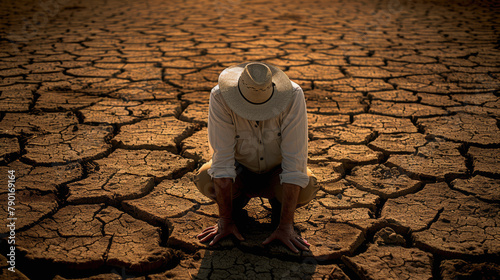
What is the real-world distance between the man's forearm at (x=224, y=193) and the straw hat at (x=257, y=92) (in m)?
0.29

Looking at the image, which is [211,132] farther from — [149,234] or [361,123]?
[361,123]

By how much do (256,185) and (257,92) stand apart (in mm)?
527

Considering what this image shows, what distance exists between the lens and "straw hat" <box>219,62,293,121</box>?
5.10 ft

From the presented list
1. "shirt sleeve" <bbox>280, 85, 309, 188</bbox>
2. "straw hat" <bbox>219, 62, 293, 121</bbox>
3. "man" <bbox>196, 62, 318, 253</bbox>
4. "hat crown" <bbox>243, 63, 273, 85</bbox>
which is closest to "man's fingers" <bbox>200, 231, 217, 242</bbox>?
Answer: "man" <bbox>196, 62, 318, 253</bbox>

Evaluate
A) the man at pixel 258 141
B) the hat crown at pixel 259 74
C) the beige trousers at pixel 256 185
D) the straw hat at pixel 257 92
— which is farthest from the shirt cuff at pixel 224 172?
the hat crown at pixel 259 74

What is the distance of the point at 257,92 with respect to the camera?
1.56m

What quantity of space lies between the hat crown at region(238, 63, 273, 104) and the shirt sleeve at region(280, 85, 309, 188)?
0.43 feet

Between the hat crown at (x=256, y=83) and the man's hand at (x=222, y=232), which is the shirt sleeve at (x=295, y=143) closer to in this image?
→ the hat crown at (x=256, y=83)

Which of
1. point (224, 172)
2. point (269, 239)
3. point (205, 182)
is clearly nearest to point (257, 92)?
point (224, 172)

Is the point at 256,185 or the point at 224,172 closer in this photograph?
the point at 224,172

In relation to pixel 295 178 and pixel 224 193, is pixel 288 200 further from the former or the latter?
pixel 224 193

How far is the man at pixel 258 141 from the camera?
5.27 ft

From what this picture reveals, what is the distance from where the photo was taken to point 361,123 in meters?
3.08

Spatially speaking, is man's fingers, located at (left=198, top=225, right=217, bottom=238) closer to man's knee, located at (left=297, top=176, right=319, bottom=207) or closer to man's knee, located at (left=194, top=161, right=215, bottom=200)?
man's knee, located at (left=194, top=161, right=215, bottom=200)
